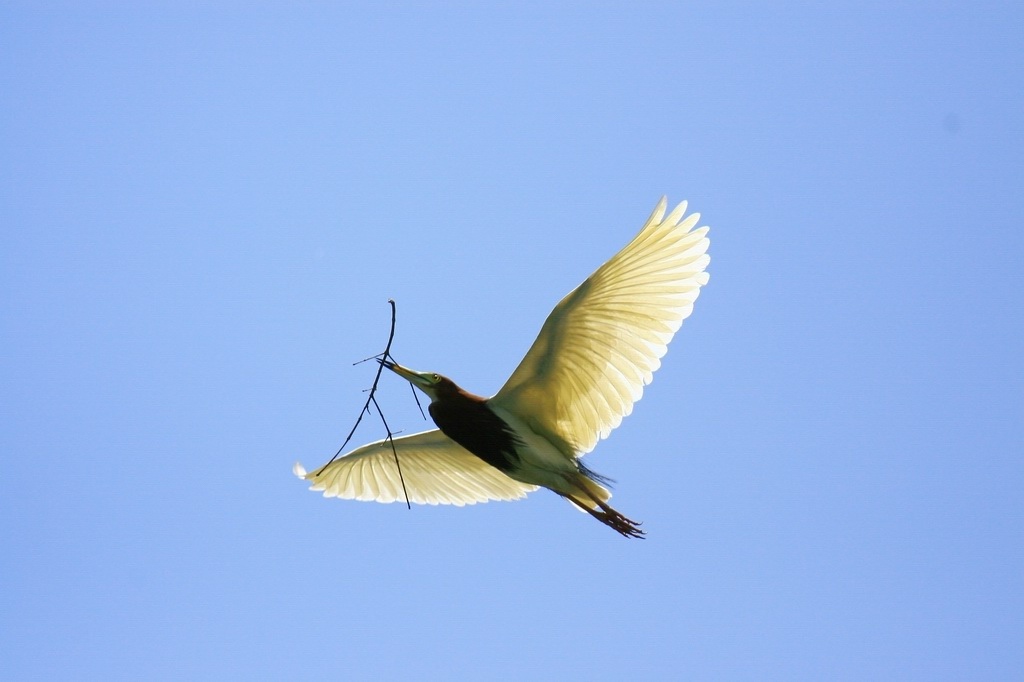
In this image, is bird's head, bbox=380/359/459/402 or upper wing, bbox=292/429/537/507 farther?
upper wing, bbox=292/429/537/507

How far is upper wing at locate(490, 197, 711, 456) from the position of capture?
9.66 m

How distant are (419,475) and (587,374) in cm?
289

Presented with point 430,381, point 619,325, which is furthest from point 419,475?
point 619,325

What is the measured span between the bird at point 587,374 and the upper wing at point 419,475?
1.38 meters

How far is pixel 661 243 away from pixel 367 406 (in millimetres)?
2847

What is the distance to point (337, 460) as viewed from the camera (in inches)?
473

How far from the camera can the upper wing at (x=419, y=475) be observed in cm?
1178

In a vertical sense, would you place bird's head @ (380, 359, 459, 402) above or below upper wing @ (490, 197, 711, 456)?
below

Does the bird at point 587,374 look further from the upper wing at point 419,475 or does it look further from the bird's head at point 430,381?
the upper wing at point 419,475

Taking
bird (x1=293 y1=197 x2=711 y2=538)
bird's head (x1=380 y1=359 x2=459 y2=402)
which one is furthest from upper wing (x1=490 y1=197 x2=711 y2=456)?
bird's head (x1=380 y1=359 x2=459 y2=402)

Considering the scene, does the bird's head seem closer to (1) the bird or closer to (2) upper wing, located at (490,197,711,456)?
(1) the bird

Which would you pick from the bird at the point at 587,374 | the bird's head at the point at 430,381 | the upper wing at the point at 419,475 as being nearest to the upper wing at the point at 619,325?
the bird at the point at 587,374

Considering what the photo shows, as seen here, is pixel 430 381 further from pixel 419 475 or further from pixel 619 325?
pixel 419 475

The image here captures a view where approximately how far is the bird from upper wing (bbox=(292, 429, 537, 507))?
54.2 inches
